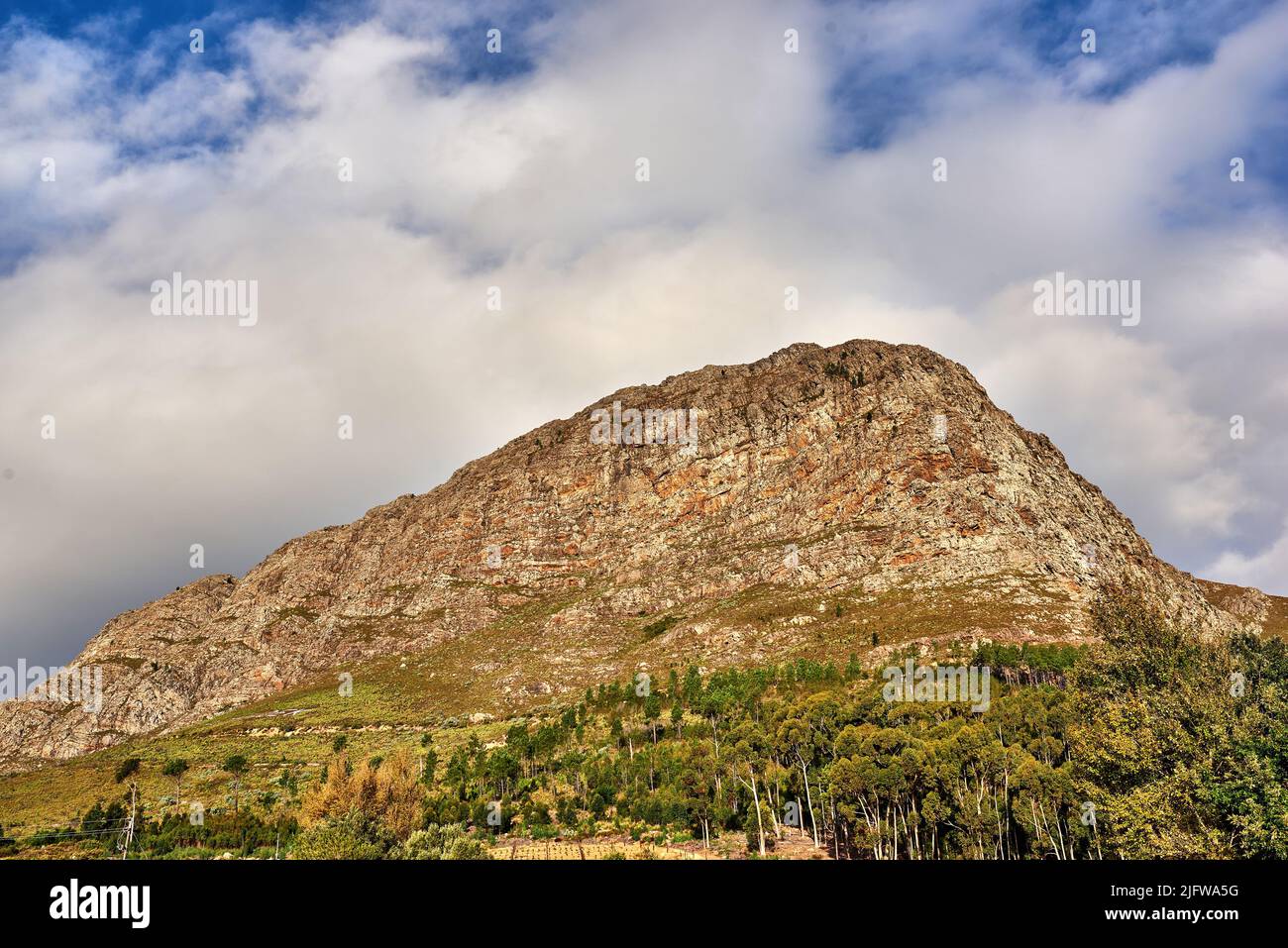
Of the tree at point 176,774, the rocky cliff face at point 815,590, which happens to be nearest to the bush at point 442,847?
the tree at point 176,774

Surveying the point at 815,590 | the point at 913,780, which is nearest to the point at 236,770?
the point at 913,780

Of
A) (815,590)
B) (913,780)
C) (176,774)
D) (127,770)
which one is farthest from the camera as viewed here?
(815,590)

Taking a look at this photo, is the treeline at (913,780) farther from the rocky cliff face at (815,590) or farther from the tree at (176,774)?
the rocky cliff face at (815,590)

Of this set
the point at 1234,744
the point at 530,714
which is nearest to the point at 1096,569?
the point at 530,714

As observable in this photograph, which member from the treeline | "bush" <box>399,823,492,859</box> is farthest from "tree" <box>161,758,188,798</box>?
"bush" <box>399,823,492,859</box>

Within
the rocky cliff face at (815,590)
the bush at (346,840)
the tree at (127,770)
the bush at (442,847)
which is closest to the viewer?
the bush at (346,840)

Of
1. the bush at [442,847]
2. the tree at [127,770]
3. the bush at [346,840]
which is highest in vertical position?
the bush at [346,840]

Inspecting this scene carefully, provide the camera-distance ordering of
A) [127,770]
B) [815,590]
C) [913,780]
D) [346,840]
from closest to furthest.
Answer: [346,840], [913,780], [127,770], [815,590]

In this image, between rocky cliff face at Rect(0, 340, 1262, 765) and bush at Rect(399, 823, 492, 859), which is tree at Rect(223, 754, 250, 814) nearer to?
rocky cliff face at Rect(0, 340, 1262, 765)

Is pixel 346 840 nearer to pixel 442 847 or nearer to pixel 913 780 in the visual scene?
pixel 442 847

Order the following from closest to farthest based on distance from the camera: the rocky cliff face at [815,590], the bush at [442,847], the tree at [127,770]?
the bush at [442,847] → the tree at [127,770] → the rocky cliff face at [815,590]

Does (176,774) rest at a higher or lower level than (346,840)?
lower

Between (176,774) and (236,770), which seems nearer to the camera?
(176,774)
